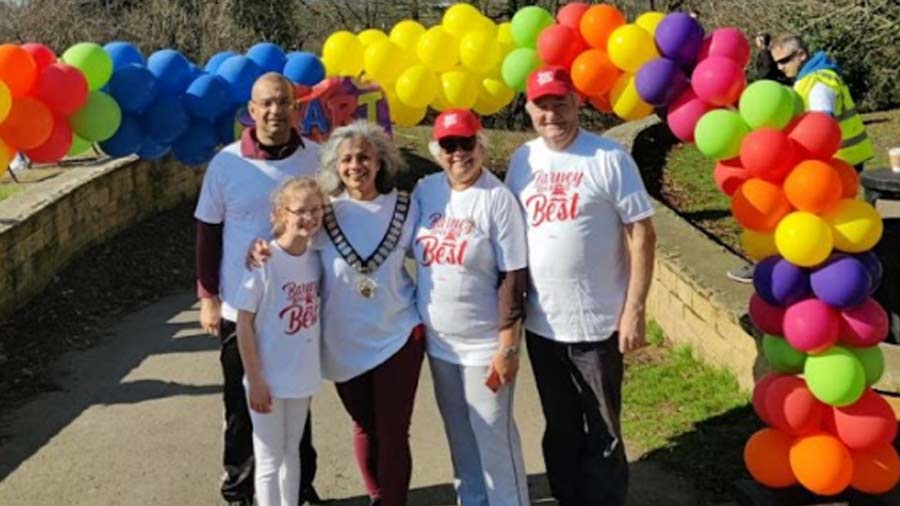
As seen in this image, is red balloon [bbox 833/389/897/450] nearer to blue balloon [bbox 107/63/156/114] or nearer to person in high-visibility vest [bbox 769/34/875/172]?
person in high-visibility vest [bbox 769/34/875/172]

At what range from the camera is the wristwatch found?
391 cm

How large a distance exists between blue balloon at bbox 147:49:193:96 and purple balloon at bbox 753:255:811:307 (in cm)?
275

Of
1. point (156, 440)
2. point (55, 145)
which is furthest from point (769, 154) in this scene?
point (156, 440)

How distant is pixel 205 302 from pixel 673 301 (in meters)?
3.19

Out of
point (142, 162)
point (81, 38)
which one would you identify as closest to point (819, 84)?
point (142, 162)

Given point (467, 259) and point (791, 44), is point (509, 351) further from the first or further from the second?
point (791, 44)

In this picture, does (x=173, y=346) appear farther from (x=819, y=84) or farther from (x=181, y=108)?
(x=819, y=84)

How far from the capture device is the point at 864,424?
4.01 m

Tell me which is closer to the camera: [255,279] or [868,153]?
[255,279]

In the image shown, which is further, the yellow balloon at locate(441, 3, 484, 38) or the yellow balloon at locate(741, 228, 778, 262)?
the yellow balloon at locate(441, 3, 484, 38)

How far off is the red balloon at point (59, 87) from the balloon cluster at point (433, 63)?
4.43 ft

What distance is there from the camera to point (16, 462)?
5.36m

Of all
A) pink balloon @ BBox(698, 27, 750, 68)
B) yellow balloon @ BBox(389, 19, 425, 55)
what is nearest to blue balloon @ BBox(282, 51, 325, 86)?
yellow balloon @ BBox(389, 19, 425, 55)

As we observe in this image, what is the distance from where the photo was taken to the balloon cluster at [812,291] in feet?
13.0
